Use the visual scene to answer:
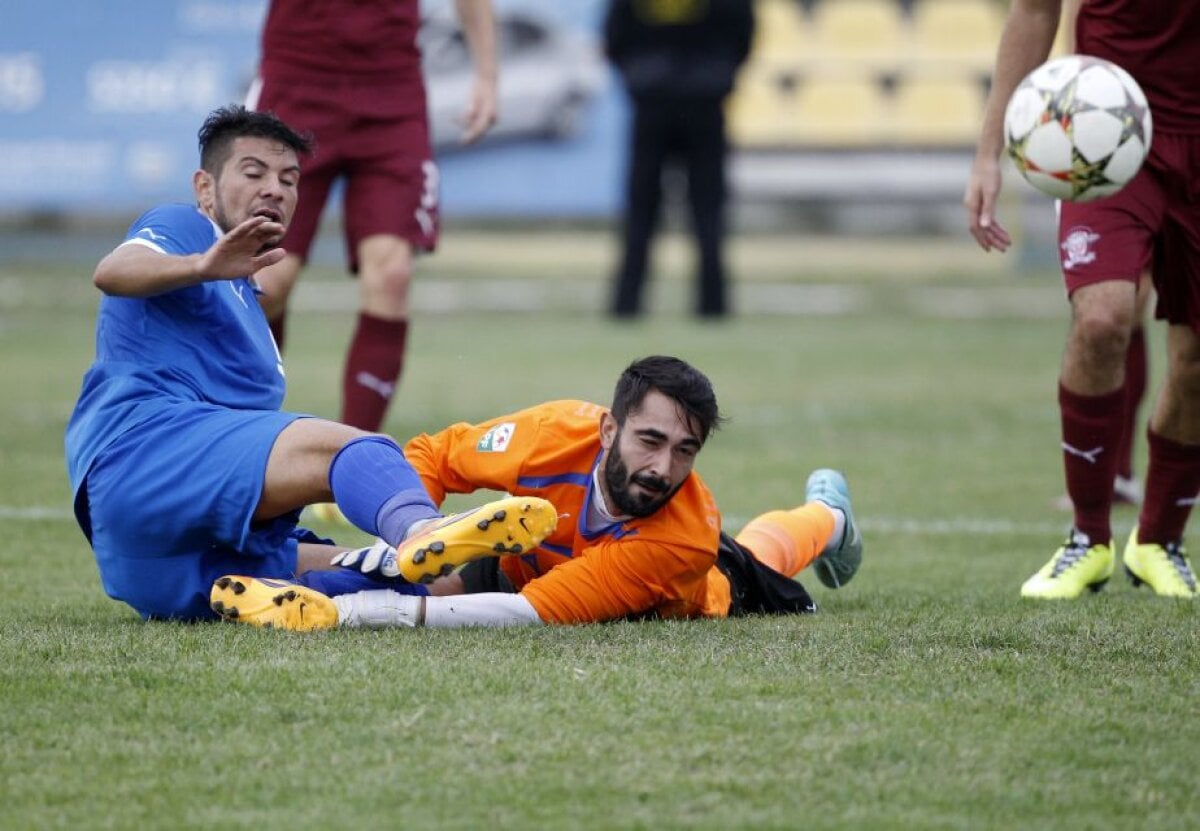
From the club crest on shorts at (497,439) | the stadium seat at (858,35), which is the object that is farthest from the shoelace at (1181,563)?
the stadium seat at (858,35)

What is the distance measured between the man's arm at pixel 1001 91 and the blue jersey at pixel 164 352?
2.11 metres

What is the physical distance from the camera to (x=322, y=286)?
1978cm

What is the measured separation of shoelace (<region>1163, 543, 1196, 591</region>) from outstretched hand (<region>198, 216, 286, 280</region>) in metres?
2.82

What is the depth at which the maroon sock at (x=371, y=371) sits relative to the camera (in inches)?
281

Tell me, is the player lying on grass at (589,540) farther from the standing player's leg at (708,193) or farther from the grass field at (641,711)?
the standing player's leg at (708,193)

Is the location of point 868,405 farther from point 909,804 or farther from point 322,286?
point 322,286

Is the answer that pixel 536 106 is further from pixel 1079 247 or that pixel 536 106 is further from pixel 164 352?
pixel 164 352

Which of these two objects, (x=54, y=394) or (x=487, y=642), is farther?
(x=54, y=394)

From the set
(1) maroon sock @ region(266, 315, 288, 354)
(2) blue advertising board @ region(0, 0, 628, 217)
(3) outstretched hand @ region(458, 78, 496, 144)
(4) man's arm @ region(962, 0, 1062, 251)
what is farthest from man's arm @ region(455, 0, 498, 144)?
(2) blue advertising board @ region(0, 0, 628, 217)

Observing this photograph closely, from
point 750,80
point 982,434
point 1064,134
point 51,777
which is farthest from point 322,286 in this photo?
point 51,777

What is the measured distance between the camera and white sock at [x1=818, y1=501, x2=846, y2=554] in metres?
5.59

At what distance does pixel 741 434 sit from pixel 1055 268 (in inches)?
502

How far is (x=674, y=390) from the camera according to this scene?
4.62 meters

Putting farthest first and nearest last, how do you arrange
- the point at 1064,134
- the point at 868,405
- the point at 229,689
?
the point at 868,405 → the point at 1064,134 → the point at 229,689
